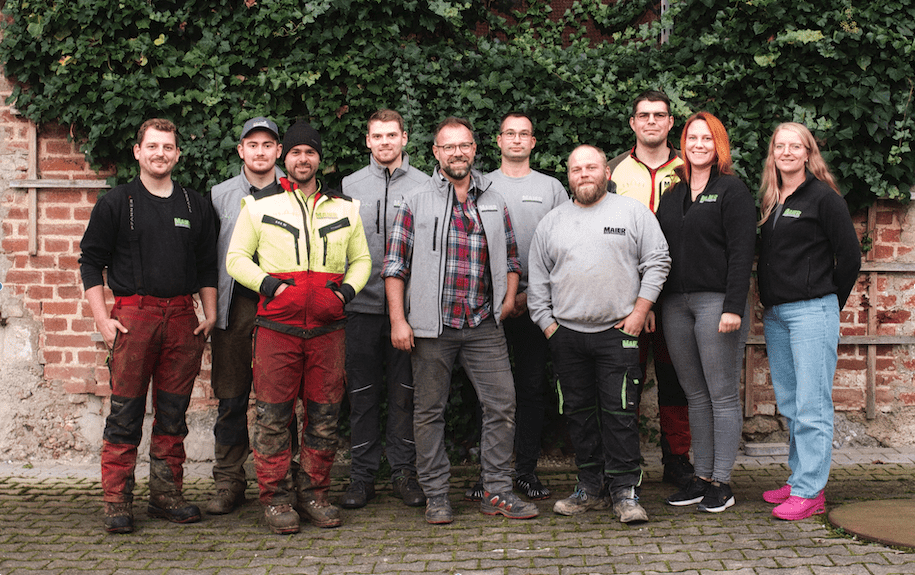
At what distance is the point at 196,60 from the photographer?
5.52m

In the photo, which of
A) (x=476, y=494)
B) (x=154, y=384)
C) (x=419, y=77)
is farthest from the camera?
(x=419, y=77)

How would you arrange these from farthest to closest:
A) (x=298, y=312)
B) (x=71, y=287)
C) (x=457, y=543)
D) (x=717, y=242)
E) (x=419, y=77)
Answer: (x=71, y=287) → (x=419, y=77) → (x=717, y=242) → (x=298, y=312) → (x=457, y=543)

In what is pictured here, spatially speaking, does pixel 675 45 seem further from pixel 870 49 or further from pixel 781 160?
pixel 781 160

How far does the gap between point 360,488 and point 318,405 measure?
0.70 m

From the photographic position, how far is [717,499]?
173 inches

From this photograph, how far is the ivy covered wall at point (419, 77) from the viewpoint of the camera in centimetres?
547

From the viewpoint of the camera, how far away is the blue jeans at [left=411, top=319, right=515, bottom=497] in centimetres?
438

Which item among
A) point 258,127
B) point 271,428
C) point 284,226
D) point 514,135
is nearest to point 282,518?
point 271,428

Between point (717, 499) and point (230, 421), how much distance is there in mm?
2905

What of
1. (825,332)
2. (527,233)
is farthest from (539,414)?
(825,332)

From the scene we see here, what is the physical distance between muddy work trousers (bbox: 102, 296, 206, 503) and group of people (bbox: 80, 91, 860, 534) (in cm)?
1

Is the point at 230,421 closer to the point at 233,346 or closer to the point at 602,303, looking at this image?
the point at 233,346

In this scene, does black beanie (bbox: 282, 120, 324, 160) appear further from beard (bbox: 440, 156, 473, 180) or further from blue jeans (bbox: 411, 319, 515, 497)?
blue jeans (bbox: 411, 319, 515, 497)

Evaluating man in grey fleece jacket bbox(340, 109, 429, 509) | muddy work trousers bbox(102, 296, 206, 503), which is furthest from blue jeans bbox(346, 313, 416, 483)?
muddy work trousers bbox(102, 296, 206, 503)
